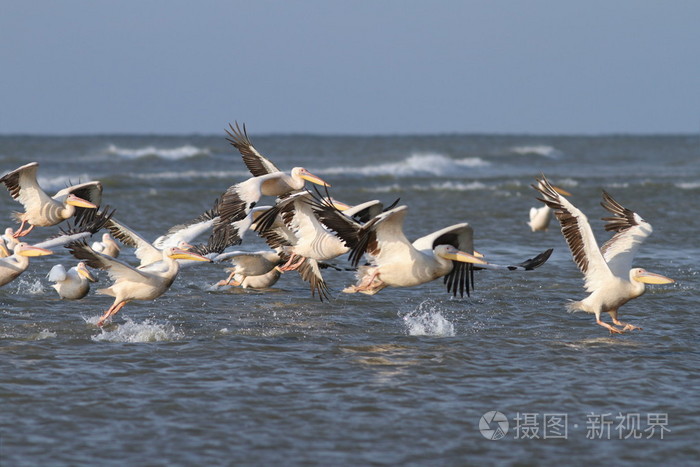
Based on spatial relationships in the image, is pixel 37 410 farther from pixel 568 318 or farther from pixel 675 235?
pixel 675 235

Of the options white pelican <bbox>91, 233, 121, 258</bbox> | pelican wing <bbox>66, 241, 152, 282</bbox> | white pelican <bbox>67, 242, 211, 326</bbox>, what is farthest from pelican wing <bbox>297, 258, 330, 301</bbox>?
white pelican <bbox>91, 233, 121, 258</bbox>

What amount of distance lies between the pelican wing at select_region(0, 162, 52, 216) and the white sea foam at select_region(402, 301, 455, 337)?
5.27 metres

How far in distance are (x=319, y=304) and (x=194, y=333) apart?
2.09 metres

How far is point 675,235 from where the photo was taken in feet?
55.1

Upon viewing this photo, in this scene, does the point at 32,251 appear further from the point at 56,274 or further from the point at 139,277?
the point at 139,277

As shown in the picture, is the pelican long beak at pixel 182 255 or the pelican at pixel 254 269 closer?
the pelican long beak at pixel 182 255

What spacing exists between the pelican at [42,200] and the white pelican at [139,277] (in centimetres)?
327

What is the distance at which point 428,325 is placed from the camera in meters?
9.20

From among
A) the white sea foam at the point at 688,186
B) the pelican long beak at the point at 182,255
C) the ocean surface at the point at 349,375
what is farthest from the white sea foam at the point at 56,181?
the pelican long beak at the point at 182,255

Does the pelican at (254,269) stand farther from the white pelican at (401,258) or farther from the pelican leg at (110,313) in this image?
the white pelican at (401,258)

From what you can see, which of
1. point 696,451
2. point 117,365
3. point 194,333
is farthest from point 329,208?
point 696,451

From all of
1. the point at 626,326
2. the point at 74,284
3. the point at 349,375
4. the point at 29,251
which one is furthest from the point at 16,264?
the point at 626,326

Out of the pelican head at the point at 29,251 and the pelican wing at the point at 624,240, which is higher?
the pelican wing at the point at 624,240

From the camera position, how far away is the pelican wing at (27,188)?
476 inches
